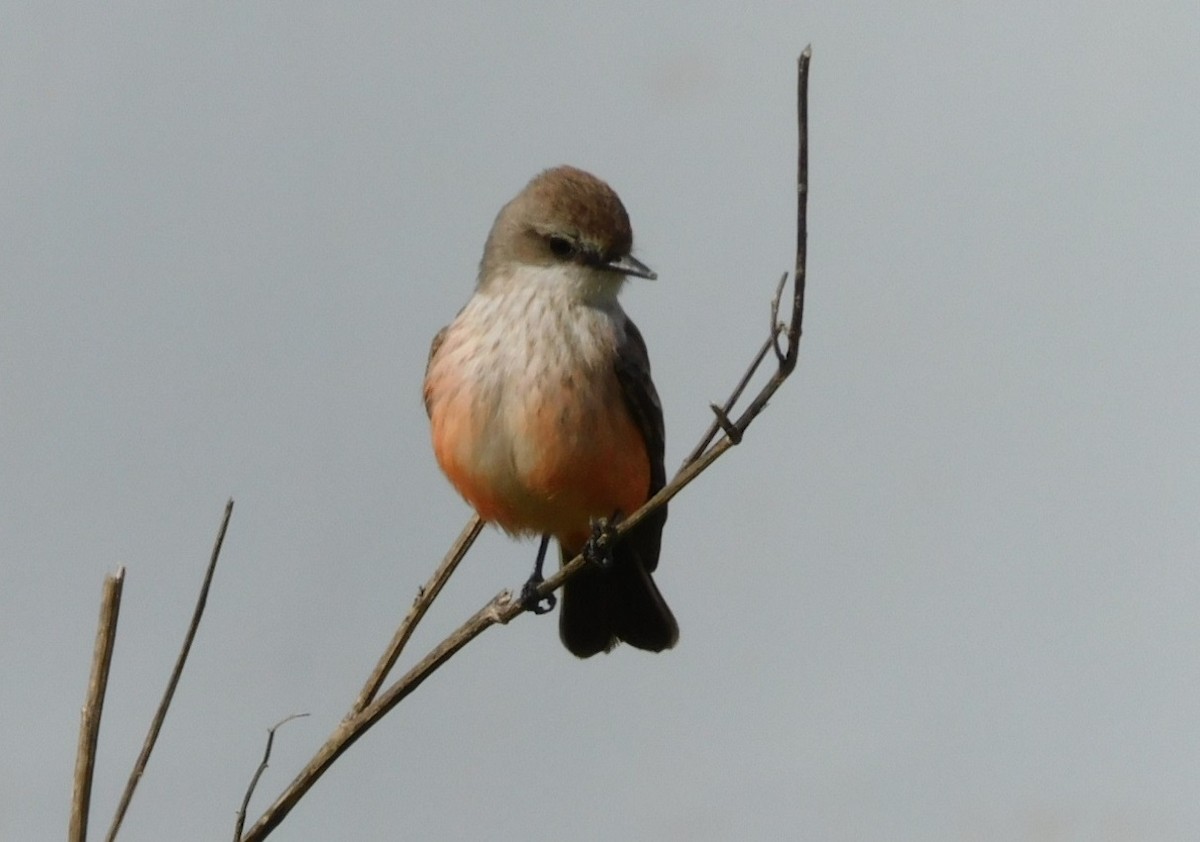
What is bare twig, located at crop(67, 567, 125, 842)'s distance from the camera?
3.38 m

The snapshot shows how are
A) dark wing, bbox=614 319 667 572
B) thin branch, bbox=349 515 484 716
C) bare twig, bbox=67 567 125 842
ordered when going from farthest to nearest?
dark wing, bbox=614 319 667 572 < thin branch, bbox=349 515 484 716 < bare twig, bbox=67 567 125 842

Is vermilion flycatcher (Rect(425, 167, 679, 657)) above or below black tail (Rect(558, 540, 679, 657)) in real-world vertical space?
above

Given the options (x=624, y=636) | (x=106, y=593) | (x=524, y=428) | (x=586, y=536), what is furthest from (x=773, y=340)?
(x=624, y=636)

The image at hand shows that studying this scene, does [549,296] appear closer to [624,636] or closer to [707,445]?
[624,636]

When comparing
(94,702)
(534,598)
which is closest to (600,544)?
(534,598)

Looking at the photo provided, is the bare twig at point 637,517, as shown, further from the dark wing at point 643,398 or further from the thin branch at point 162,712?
the dark wing at point 643,398

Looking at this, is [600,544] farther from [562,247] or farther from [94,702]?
[94,702]

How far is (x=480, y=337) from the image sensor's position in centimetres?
638

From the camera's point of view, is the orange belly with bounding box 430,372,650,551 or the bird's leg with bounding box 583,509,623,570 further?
the orange belly with bounding box 430,372,650,551

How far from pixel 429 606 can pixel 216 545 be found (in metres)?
0.68

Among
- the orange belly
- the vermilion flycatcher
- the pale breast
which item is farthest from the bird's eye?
the orange belly

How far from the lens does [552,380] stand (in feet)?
20.0

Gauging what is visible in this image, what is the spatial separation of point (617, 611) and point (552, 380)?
4.96ft

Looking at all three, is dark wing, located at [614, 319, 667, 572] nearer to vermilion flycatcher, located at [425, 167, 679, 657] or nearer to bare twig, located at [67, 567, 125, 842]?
vermilion flycatcher, located at [425, 167, 679, 657]
